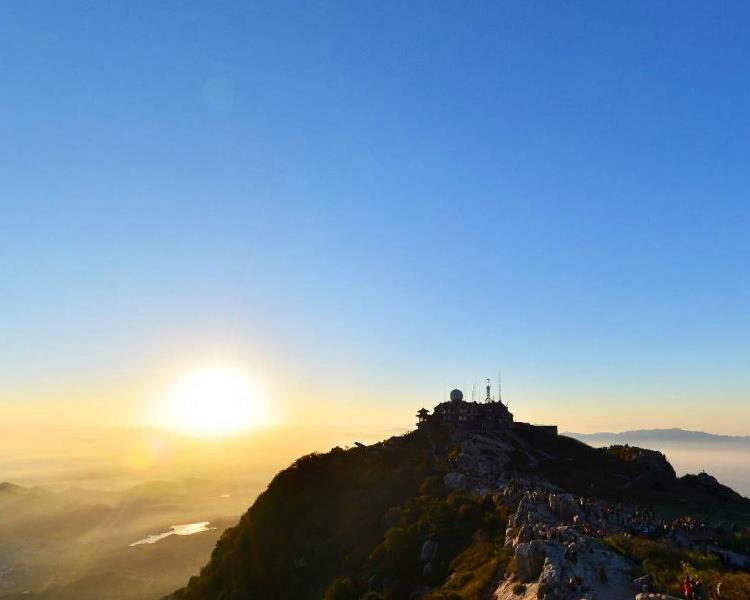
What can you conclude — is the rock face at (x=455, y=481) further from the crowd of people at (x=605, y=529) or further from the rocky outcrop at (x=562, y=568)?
the rocky outcrop at (x=562, y=568)

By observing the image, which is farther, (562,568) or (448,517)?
(448,517)

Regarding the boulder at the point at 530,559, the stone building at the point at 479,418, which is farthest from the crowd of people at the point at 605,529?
the stone building at the point at 479,418

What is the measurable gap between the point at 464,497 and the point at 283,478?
116ft

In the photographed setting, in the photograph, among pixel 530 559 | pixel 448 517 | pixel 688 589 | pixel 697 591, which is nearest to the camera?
pixel 688 589

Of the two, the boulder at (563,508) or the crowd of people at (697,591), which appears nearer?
the crowd of people at (697,591)

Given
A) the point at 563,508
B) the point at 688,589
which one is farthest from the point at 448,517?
the point at 688,589

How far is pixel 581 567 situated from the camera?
31.5 meters

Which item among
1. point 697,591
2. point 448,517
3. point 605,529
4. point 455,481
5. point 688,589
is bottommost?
point 448,517

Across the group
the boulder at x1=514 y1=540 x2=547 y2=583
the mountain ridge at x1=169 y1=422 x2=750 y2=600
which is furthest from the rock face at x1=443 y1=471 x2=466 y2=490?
the boulder at x1=514 y1=540 x2=547 y2=583

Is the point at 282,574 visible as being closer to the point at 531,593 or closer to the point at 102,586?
the point at 531,593

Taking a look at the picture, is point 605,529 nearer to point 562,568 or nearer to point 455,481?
point 562,568

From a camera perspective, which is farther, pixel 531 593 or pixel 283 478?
pixel 283 478

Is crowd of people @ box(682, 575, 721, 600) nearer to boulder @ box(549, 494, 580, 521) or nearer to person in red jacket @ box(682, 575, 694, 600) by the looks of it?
person in red jacket @ box(682, 575, 694, 600)

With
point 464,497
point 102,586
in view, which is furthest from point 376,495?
point 102,586
